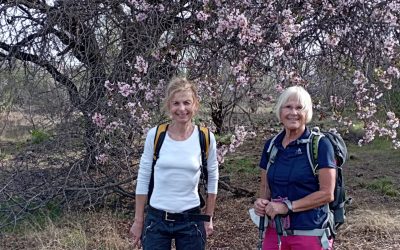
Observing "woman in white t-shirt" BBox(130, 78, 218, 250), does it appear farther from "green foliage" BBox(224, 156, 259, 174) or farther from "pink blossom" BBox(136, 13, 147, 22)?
"green foliage" BBox(224, 156, 259, 174)

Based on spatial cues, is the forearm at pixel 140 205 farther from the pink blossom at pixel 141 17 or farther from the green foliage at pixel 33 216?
the green foliage at pixel 33 216

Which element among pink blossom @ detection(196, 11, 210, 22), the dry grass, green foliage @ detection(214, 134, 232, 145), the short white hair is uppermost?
pink blossom @ detection(196, 11, 210, 22)

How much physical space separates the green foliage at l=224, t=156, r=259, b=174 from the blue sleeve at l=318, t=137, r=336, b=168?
6.09 m

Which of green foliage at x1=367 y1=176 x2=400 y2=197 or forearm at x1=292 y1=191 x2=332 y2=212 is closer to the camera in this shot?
forearm at x1=292 y1=191 x2=332 y2=212

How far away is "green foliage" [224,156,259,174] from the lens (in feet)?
30.1

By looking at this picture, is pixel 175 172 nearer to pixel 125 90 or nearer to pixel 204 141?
pixel 204 141

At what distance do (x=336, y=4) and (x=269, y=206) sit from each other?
8.82ft

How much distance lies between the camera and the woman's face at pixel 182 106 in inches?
128

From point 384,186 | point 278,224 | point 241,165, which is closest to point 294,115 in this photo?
point 278,224

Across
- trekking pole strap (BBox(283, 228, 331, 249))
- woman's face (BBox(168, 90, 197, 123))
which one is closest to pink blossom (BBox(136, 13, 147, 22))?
woman's face (BBox(168, 90, 197, 123))

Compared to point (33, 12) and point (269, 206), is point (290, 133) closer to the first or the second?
point (269, 206)

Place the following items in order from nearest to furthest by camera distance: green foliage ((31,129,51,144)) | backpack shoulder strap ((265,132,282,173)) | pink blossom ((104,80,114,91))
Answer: backpack shoulder strap ((265,132,282,173)) → pink blossom ((104,80,114,91)) → green foliage ((31,129,51,144))

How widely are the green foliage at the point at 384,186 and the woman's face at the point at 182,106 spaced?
484 cm

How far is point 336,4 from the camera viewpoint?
516 centimetres
